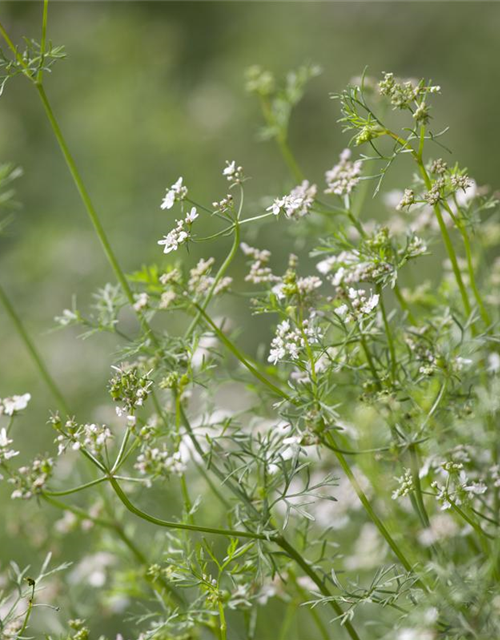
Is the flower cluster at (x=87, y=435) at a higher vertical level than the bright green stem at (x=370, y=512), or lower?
higher

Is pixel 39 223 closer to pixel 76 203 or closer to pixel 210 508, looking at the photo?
pixel 76 203

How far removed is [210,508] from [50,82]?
2.42 metres

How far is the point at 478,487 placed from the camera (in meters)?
0.65

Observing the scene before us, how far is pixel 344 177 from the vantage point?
0.79m

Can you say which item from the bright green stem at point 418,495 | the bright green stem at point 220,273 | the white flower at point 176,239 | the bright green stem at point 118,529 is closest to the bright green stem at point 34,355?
the bright green stem at point 118,529

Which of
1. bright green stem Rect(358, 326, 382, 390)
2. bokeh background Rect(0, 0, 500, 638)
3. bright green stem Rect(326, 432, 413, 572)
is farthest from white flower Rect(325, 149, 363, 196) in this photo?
bokeh background Rect(0, 0, 500, 638)

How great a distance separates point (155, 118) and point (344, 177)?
73.6 inches

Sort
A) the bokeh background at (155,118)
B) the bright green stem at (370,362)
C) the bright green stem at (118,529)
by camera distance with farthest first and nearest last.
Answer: the bokeh background at (155,118), the bright green stem at (118,529), the bright green stem at (370,362)

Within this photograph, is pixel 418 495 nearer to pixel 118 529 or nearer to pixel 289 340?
pixel 289 340

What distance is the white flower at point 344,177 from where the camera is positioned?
0.77 m

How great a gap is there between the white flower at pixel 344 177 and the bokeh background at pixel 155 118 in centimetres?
88

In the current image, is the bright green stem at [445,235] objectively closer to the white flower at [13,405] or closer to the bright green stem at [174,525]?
the bright green stem at [174,525]

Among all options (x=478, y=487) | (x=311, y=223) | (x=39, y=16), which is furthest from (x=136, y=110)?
(x=478, y=487)

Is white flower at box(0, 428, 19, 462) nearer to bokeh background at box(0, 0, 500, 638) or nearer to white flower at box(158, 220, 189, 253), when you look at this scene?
white flower at box(158, 220, 189, 253)
